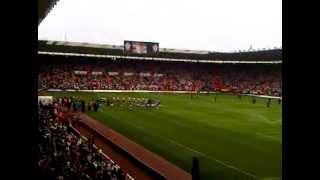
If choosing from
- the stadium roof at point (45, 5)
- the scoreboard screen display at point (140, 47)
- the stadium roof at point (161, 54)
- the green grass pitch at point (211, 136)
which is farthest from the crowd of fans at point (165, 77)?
the stadium roof at point (45, 5)

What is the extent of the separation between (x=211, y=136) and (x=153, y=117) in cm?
926

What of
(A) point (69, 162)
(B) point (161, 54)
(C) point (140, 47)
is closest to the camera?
(A) point (69, 162)

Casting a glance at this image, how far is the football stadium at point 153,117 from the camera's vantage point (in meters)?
16.9

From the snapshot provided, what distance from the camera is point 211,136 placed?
2670cm

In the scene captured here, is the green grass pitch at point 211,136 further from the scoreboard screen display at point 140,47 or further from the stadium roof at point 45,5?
the scoreboard screen display at point 140,47

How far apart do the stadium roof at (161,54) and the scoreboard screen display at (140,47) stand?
71 centimetres

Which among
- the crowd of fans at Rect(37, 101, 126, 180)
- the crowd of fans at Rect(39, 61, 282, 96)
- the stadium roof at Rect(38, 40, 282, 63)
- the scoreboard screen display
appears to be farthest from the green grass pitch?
the scoreboard screen display

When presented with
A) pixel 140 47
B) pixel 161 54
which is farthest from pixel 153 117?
pixel 161 54

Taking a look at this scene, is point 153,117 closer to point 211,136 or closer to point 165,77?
point 211,136

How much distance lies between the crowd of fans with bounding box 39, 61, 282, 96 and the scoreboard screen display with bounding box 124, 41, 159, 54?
147 inches

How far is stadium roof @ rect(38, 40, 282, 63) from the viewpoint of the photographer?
66.4 meters

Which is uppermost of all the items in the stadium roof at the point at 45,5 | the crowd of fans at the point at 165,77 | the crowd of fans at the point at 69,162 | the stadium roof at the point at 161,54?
the stadium roof at the point at 161,54
